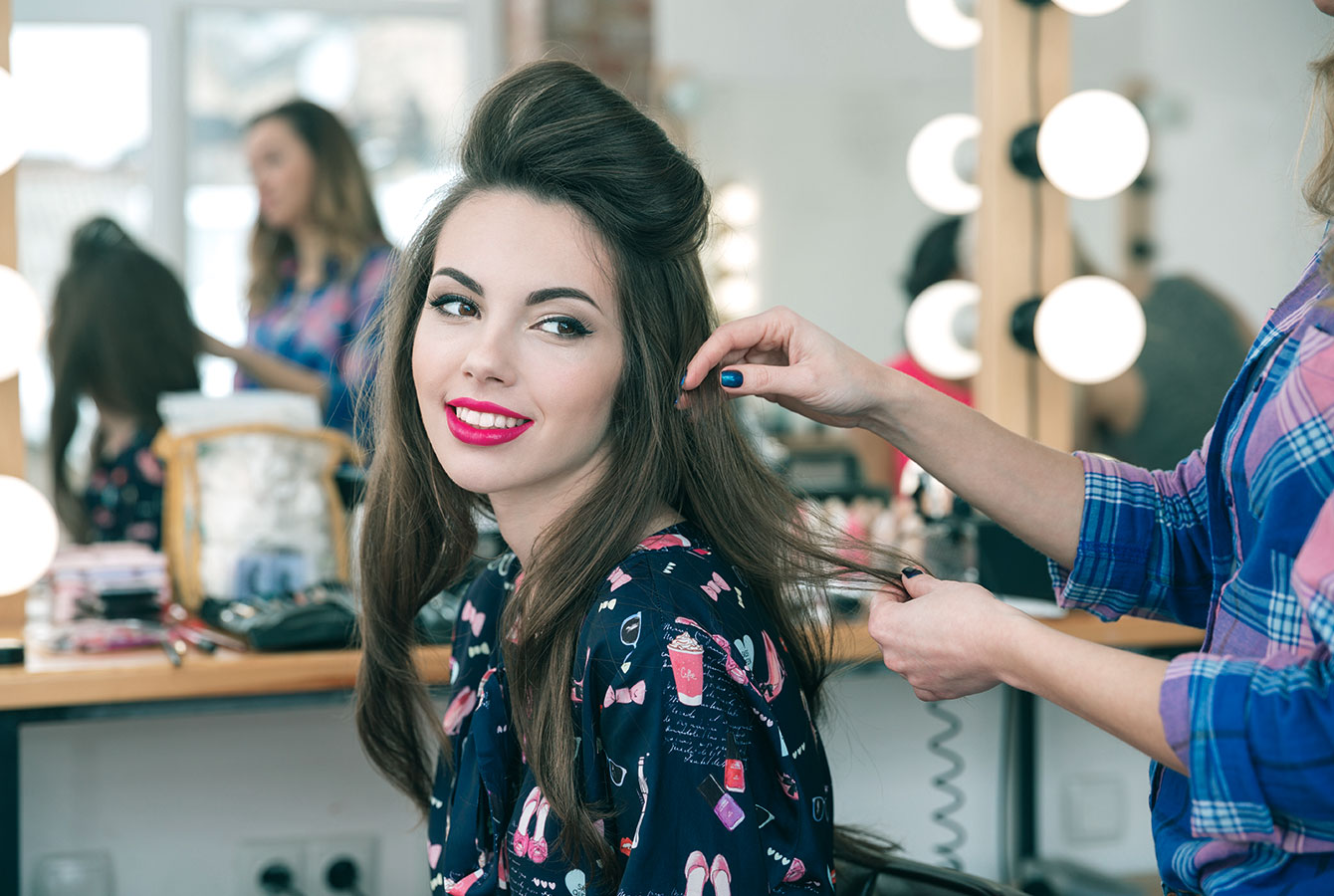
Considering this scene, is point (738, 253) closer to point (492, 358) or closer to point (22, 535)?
point (22, 535)

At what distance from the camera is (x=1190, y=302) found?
2.65 m

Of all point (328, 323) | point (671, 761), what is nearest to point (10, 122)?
point (328, 323)

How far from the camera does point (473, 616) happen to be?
1.16 m

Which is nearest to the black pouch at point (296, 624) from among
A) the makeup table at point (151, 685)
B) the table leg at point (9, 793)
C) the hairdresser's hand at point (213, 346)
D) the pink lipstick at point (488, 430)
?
the makeup table at point (151, 685)

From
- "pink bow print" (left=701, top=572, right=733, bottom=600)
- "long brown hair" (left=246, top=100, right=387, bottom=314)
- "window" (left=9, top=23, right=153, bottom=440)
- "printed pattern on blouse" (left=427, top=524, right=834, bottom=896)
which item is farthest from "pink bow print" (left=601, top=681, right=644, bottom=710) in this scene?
"window" (left=9, top=23, right=153, bottom=440)

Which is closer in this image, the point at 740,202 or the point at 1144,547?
the point at 1144,547

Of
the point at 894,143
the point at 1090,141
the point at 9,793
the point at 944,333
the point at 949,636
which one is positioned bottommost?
the point at 9,793

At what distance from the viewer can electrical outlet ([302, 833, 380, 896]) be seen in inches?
68.5

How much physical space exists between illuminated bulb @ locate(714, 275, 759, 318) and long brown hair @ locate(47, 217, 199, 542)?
1.23 metres

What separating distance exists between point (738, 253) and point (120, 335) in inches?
54.5

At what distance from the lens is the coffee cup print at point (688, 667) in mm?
853

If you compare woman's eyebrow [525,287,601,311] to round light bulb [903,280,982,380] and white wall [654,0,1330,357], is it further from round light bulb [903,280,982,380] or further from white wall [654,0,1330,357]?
white wall [654,0,1330,357]

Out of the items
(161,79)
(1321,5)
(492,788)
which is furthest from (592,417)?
(161,79)

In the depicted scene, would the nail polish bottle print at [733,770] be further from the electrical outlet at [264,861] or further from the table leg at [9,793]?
the electrical outlet at [264,861]
